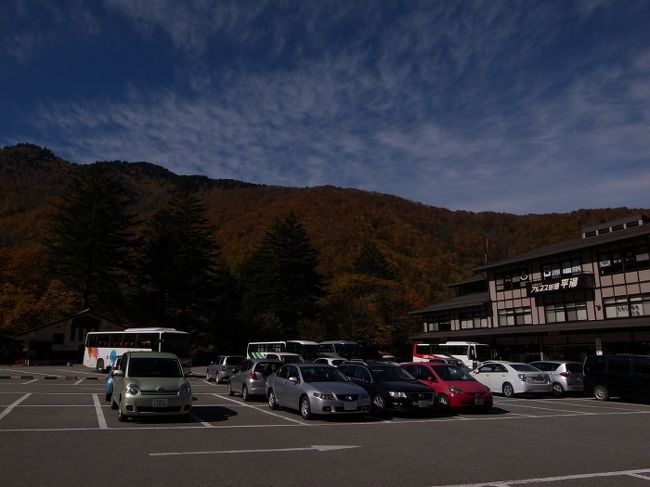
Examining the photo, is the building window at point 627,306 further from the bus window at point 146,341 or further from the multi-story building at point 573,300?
the bus window at point 146,341

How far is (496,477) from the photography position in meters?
7.60

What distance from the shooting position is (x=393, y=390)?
14.7 m

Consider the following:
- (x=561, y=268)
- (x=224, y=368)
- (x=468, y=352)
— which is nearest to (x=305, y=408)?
(x=224, y=368)

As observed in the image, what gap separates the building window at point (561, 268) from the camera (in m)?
37.4

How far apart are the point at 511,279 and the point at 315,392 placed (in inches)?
1298

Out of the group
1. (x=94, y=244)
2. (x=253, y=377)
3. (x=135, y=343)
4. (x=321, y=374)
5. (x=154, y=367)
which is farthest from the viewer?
(x=94, y=244)

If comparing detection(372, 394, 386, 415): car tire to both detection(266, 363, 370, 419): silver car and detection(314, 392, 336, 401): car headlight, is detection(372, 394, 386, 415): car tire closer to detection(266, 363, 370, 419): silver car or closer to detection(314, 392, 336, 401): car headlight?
detection(266, 363, 370, 419): silver car

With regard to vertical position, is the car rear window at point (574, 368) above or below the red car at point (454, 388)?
above

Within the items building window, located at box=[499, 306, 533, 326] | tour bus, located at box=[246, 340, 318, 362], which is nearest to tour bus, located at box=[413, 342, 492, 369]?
building window, located at box=[499, 306, 533, 326]

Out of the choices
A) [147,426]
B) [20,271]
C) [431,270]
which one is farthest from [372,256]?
[147,426]

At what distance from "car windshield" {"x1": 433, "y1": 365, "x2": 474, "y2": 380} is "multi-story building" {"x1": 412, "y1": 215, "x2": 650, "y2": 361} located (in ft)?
59.9

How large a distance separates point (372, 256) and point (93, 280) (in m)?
40.6

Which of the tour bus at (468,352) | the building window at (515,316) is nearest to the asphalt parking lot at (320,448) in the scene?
the tour bus at (468,352)

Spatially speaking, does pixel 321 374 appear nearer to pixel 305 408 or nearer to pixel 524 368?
pixel 305 408
